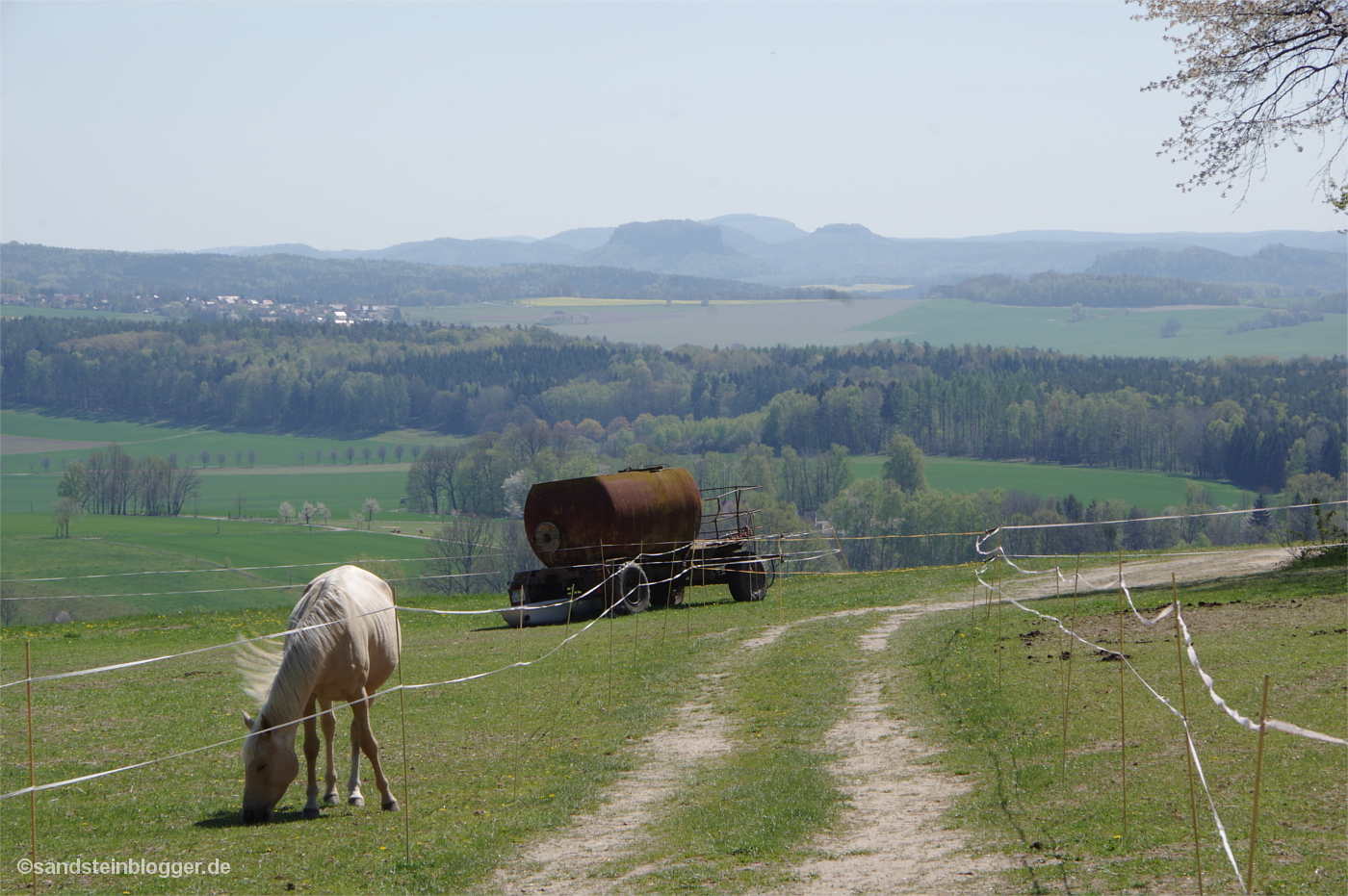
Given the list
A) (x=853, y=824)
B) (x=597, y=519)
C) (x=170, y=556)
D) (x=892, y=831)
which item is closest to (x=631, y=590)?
(x=597, y=519)

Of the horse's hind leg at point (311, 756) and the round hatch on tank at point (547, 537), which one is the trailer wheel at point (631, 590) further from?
the horse's hind leg at point (311, 756)

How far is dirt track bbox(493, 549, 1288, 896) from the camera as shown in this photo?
8.34m

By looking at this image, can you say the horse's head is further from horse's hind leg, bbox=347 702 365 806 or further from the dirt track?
the dirt track

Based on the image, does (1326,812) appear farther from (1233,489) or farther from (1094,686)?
(1233,489)

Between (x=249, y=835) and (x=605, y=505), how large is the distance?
1782 cm

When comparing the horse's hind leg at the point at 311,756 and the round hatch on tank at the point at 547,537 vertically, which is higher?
the horse's hind leg at the point at 311,756

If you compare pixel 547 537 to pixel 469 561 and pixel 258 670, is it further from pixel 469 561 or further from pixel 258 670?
pixel 469 561

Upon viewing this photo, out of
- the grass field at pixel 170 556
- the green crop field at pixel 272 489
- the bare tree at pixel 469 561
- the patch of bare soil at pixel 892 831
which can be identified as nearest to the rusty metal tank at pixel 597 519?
the patch of bare soil at pixel 892 831

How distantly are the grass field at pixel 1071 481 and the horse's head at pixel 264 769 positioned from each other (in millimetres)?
138491

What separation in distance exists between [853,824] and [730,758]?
119 inches

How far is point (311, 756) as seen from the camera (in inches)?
413

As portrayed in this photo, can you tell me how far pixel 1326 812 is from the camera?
8766 mm

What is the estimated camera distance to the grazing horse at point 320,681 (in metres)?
10.1

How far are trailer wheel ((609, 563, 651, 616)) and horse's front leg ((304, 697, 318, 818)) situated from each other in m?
16.1
